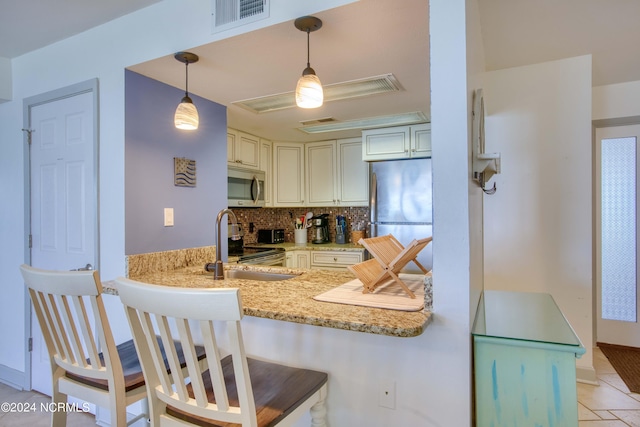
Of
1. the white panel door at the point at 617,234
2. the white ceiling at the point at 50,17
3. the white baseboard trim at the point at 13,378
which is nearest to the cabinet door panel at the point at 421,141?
the white panel door at the point at 617,234

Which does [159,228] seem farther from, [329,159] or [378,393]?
[329,159]

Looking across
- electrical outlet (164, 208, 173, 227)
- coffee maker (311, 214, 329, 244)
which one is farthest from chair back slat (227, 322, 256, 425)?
coffee maker (311, 214, 329, 244)

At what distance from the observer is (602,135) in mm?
3209

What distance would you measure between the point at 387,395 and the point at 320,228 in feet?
9.99

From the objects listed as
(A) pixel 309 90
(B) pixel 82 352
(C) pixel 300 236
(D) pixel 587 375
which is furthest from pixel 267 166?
(D) pixel 587 375

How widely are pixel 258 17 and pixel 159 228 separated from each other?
4.31ft

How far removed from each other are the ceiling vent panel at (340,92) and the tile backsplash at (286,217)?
1.67 m

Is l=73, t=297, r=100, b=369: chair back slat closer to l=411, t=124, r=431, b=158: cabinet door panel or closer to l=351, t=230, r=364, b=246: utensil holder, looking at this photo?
l=411, t=124, r=431, b=158: cabinet door panel

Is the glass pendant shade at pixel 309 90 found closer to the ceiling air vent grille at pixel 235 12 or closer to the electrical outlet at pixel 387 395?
the ceiling air vent grille at pixel 235 12

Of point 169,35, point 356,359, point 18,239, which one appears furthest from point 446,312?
point 18,239

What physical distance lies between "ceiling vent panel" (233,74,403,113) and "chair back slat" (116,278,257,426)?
1.76 meters

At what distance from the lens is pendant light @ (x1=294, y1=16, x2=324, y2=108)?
1449mm

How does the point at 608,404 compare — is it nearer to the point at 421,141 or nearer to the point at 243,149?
the point at 421,141

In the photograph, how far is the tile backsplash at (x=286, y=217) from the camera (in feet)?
14.0
